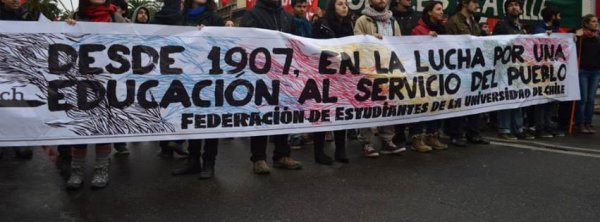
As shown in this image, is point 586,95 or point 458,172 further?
point 586,95

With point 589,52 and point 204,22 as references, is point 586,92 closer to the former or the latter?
point 589,52

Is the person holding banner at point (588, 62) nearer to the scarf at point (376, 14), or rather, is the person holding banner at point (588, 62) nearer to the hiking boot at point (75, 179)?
the scarf at point (376, 14)

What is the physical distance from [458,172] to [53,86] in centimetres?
375

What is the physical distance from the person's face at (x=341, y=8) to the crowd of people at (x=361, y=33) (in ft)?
0.03

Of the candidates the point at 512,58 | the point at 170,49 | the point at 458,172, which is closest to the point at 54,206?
the point at 170,49

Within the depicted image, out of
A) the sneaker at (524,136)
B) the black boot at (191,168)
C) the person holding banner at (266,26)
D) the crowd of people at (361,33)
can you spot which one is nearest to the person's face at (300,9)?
the crowd of people at (361,33)

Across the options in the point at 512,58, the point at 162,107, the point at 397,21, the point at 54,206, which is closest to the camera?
the point at 54,206

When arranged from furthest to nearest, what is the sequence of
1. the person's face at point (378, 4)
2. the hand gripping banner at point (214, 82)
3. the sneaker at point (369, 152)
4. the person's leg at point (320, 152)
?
the sneaker at point (369, 152) < the person's face at point (378, 4) < the person's leg at point (320, 152) < the hand gripping banner at point (214, 82)

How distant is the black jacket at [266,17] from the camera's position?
218 inches

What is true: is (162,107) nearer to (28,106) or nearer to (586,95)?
(28,106)

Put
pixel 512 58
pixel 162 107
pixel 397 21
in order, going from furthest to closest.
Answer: pixel 512 58, pixel 397 21, pixel 162 107

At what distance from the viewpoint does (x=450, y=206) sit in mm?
4410

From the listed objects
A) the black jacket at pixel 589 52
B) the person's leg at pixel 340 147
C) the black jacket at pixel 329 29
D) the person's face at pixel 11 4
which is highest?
the person's face at pixel 11 4

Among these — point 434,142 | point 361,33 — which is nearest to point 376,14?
point 361,33
